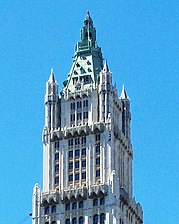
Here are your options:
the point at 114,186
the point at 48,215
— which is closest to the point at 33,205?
the point at 48,215

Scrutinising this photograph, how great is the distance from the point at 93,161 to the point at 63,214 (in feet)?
36.9

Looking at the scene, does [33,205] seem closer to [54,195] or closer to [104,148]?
[54,195]

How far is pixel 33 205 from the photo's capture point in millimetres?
199875

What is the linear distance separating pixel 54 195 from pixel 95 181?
26.0 ft

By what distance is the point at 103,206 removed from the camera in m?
194

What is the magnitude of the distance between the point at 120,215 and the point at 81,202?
7.50 metres

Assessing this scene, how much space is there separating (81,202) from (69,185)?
472cm

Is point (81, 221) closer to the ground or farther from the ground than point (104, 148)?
closer to the ground

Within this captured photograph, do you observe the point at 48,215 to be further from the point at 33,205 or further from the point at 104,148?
the point at 104,148

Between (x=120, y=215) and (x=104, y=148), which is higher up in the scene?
(x=104, y=148)

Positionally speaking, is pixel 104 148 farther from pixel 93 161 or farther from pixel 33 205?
pixel 33 205

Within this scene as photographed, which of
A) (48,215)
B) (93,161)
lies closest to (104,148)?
(93,161)

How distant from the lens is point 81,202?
19688 centimetres

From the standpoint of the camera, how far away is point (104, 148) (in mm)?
199375
